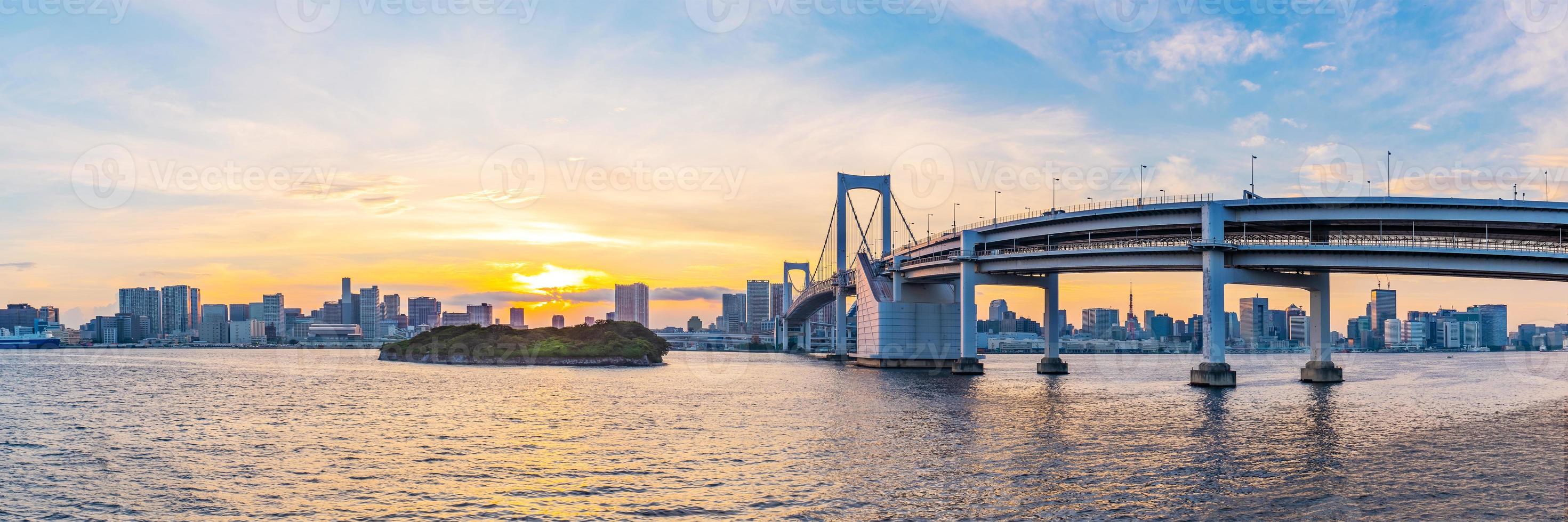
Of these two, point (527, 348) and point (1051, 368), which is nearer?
point (1051, 368)

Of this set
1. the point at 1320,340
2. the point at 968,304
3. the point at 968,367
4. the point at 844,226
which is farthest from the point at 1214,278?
the point at 844,226

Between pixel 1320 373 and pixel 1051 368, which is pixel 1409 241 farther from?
pixel 1051 368

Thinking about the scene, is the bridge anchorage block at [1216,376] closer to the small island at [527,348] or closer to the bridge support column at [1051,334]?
the bridge support column at [1051,334]

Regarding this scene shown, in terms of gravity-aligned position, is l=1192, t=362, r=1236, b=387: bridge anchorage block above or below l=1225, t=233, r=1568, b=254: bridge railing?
below

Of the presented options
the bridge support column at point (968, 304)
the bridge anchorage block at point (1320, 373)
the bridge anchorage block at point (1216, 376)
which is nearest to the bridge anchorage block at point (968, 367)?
the bridge support column at point (968, 304)

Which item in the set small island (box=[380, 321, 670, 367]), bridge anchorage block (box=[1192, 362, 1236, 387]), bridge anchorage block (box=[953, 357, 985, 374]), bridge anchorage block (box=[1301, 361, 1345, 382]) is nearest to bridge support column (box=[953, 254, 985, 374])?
bridge anchorage block (box=[953, 357, 985, 374])

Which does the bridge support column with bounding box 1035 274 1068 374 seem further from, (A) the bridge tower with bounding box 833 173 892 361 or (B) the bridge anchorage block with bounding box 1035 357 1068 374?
(A) the bridge tower with bounding box 833 173 892 361

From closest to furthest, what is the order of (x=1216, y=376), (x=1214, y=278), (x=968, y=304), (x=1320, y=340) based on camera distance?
1. (x=1214, y=278)
2. (x=1216, y=376)
3. (x=1320, y=340)
4. (x=968, y=304)

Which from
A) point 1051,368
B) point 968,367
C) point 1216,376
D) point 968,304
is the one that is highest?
point 968,304
